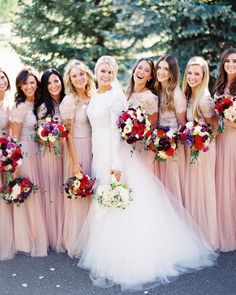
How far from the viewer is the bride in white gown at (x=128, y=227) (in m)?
5.23

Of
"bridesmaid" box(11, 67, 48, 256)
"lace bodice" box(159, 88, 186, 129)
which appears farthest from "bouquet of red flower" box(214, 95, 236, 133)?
"bridesmaid" box(11, 67, 48, 256)

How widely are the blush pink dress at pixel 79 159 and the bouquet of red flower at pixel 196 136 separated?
131cm

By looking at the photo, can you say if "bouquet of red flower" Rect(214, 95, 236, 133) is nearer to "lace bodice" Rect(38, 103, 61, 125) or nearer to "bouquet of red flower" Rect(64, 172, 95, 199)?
"bouquet of red flower" Rect(64, 172, 95, 199)

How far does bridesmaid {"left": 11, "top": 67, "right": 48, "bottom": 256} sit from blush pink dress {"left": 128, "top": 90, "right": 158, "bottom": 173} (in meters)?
1.37

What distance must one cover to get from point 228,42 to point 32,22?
4.19 metres

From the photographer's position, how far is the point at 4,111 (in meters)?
5.89

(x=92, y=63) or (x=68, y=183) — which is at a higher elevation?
(x=92, y=63)

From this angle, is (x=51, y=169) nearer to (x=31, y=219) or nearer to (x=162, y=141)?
(x=31, y=219)


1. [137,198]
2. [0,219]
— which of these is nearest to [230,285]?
[137,198]

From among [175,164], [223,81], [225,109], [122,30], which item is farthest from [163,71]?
[122,30]

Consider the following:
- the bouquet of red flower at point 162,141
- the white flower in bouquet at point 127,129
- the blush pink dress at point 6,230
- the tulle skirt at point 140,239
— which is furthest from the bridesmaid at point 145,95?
the blush pink dress at point 6,230

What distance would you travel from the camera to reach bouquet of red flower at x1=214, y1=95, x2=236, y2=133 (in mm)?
5410

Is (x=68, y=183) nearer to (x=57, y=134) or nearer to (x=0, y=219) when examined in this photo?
(x=57, y=134)

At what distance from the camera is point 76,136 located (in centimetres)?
590
